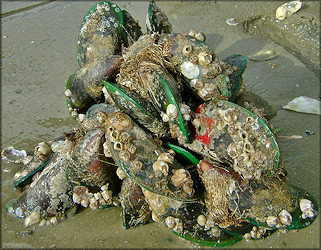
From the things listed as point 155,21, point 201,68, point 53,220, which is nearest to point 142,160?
point 201,68

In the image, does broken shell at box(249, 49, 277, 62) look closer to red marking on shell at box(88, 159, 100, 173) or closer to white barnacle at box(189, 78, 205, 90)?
white barnacle at box(189, 78, 205, 90)

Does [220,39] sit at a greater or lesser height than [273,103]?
greater

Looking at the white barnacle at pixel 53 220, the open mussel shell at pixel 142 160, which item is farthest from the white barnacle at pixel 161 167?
the white barnacle at pixel 53 220

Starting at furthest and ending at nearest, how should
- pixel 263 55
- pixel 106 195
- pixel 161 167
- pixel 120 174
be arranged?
pixel 263 55 < pixel 106 195 < pixel 120 174 < pixel 161 167

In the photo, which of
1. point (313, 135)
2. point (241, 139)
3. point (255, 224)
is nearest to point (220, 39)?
point (313, 135)

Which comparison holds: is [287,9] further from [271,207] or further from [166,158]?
A: [166,158]

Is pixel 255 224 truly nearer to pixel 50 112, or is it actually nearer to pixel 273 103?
pixel 273 103

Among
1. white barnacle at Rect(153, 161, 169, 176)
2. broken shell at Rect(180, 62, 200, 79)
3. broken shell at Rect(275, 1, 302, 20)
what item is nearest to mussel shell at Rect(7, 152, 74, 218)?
white barnacle at Rect(153, 161, 169, 176)
